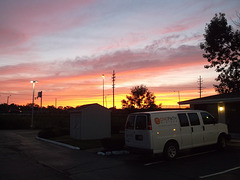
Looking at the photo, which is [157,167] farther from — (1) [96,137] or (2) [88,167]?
(1) [96,137]

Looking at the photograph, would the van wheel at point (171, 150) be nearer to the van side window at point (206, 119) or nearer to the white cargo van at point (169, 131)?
the white cargo van at point (169, 131)

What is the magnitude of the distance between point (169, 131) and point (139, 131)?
1.25 meters

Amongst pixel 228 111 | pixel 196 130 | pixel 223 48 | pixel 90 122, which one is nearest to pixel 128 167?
pixel 196 130

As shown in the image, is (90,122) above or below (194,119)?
below

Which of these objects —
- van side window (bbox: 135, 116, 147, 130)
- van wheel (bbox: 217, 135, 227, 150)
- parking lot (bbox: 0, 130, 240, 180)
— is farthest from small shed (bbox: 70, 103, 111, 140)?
van wheel (bbox: 217, 135, 227, 150)

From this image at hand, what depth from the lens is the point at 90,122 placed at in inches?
752

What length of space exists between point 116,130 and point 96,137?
16.4 feet

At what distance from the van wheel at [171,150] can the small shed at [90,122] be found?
34.0ft

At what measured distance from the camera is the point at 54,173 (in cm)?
805

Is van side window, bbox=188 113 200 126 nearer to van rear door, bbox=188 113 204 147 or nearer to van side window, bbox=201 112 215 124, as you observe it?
van rear door, bbox=188 113 204 147

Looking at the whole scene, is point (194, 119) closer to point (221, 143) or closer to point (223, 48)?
point (221, 143)

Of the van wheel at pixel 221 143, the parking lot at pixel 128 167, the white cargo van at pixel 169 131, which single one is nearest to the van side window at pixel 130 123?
the white cargo van at pixel 169 131

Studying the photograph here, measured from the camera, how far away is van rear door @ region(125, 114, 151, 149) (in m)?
9.30

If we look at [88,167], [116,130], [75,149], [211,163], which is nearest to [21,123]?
[116,130]
